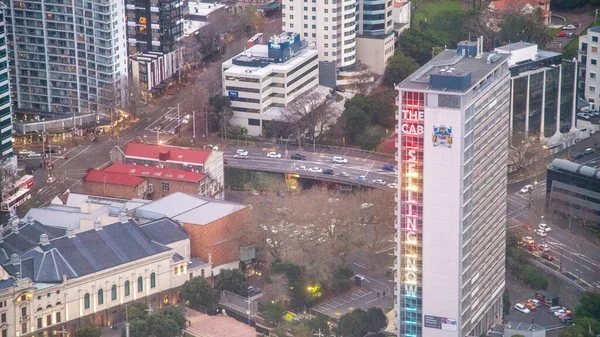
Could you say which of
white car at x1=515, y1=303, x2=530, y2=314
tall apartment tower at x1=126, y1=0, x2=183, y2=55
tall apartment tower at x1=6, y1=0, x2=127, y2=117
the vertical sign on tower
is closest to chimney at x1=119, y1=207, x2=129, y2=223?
the vertical sign on tower

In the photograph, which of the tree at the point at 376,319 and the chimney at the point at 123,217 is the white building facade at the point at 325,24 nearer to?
the chimney at the point at 123,217

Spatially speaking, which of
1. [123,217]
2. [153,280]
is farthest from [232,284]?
[123,217]

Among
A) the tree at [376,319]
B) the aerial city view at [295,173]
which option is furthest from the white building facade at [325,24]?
the tree at [376,319]

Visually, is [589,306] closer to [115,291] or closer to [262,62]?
[115,291]

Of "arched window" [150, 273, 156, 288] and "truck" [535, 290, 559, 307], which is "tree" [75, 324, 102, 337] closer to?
"arched window" [150, 273, 156, 288]

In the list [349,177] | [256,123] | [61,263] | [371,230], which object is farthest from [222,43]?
[61,263]

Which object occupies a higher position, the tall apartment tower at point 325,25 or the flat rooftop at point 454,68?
the flat rooftop at point 454,68

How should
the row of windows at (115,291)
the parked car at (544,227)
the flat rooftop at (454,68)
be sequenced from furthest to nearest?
the parked car at (544,227), the row of windows at (115,291), the flat rooftop at (454,68)
